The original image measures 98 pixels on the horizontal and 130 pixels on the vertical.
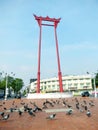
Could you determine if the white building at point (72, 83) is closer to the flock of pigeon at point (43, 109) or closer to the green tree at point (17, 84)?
the green tree at point (17, 84)

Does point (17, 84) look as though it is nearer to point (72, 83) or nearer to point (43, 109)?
point (72, 83)

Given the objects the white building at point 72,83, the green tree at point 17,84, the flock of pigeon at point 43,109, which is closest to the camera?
the flock of pigeon at point 43,109

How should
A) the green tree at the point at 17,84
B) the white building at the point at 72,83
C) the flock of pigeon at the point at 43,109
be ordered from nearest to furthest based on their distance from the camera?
the flock of pigeon at the point at 43,109, the white building at the point at 72,83, the green tree at the point at 17,84

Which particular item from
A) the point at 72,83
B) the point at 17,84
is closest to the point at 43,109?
the point at 72,83

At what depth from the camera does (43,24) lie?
5034cm

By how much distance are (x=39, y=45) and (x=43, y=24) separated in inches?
189

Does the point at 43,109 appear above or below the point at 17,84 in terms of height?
below

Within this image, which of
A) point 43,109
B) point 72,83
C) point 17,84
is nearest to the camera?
point 43,109

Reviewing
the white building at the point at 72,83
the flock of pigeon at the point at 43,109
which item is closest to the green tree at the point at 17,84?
the white building at the point at 72,83

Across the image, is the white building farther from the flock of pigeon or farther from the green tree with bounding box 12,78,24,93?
the flock of pigeon

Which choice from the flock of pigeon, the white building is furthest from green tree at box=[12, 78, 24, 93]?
the flock of pigeon

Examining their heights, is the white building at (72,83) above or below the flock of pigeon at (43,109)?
above

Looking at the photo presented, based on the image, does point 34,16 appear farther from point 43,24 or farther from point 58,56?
point 58,56

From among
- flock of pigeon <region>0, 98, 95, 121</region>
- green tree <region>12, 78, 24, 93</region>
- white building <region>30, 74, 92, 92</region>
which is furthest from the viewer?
green tree <region>12, 78, 24, 93</region>
